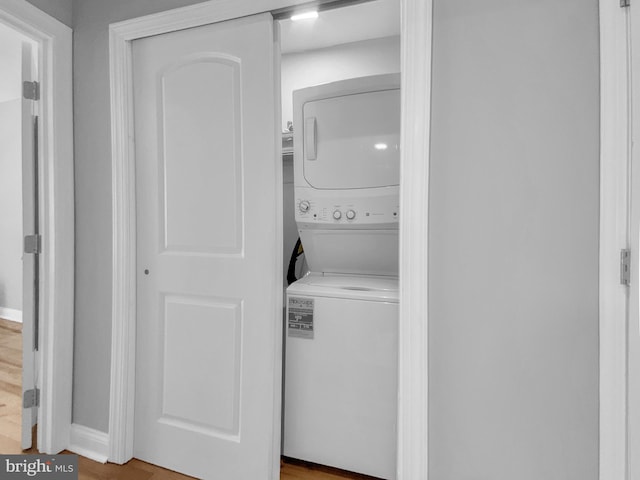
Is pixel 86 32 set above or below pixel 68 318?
above

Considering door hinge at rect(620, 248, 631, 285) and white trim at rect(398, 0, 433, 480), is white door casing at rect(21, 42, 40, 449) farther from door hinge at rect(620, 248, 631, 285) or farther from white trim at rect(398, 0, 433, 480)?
door hinge at rect(620, 248, 631, 285)

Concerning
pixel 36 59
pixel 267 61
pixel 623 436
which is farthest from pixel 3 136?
pixel 623 436

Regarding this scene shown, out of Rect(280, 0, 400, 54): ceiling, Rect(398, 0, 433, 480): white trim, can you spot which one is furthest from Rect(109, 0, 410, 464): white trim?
Rect(398, 0, 433, 480): white trim

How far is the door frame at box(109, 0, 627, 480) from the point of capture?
1013 millimetres

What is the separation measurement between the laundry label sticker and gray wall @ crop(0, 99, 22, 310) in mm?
4278

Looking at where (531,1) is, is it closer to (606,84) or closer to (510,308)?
(606,84)

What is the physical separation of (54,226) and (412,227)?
171 cm

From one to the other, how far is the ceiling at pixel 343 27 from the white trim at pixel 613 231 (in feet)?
4.59

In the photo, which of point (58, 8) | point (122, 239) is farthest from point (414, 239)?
point (58, 8)

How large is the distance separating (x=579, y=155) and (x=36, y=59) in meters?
2.39

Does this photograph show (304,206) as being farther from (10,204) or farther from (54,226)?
(10,204)

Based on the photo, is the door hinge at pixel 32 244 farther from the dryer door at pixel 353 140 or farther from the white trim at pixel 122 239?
the dryer door at pixel 353 140

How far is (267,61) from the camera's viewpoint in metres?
1.49

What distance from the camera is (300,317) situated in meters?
1.67
